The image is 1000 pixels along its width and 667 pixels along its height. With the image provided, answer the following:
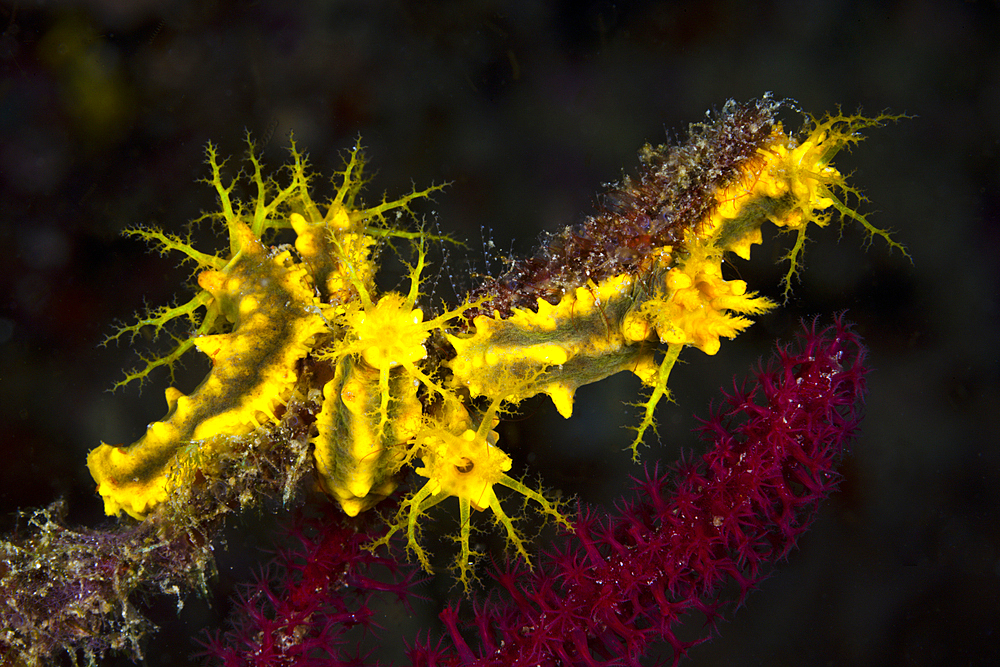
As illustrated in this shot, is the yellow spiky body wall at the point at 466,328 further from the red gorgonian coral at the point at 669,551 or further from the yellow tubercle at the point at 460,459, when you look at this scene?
the red gorgonian coral at the point at 669,551

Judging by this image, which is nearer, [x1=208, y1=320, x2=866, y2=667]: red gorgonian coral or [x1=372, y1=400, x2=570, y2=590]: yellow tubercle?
[x1=372, y1=400, x2=570, y2=590]: yellow tubercle

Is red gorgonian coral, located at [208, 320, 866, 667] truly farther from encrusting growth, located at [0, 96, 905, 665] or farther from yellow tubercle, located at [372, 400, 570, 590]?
yellow tubercle, located at [372, 400, 570, 590]

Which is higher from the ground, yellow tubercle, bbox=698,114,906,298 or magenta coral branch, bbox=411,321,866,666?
yellow tubercle, bbox=698,114,906,298

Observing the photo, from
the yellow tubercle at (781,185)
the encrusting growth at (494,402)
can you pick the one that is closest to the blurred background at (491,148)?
the encrusting growth at (494,402)

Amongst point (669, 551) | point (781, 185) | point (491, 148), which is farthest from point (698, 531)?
point (491, 148)

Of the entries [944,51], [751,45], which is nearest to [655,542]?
[751,45]

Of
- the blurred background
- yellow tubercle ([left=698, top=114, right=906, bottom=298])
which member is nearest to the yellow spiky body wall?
yellow tubercle ([left=698, top=114, right=906, bottom=298])

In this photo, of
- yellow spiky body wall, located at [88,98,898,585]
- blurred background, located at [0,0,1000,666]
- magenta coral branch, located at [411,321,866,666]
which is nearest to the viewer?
yellow spiky body wall, located at [88,98,898,585]

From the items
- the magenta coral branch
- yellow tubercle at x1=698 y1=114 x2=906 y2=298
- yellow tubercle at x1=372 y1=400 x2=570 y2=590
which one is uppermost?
yellow tubercle at x1=698 y1=114 x2=906 y2=298
